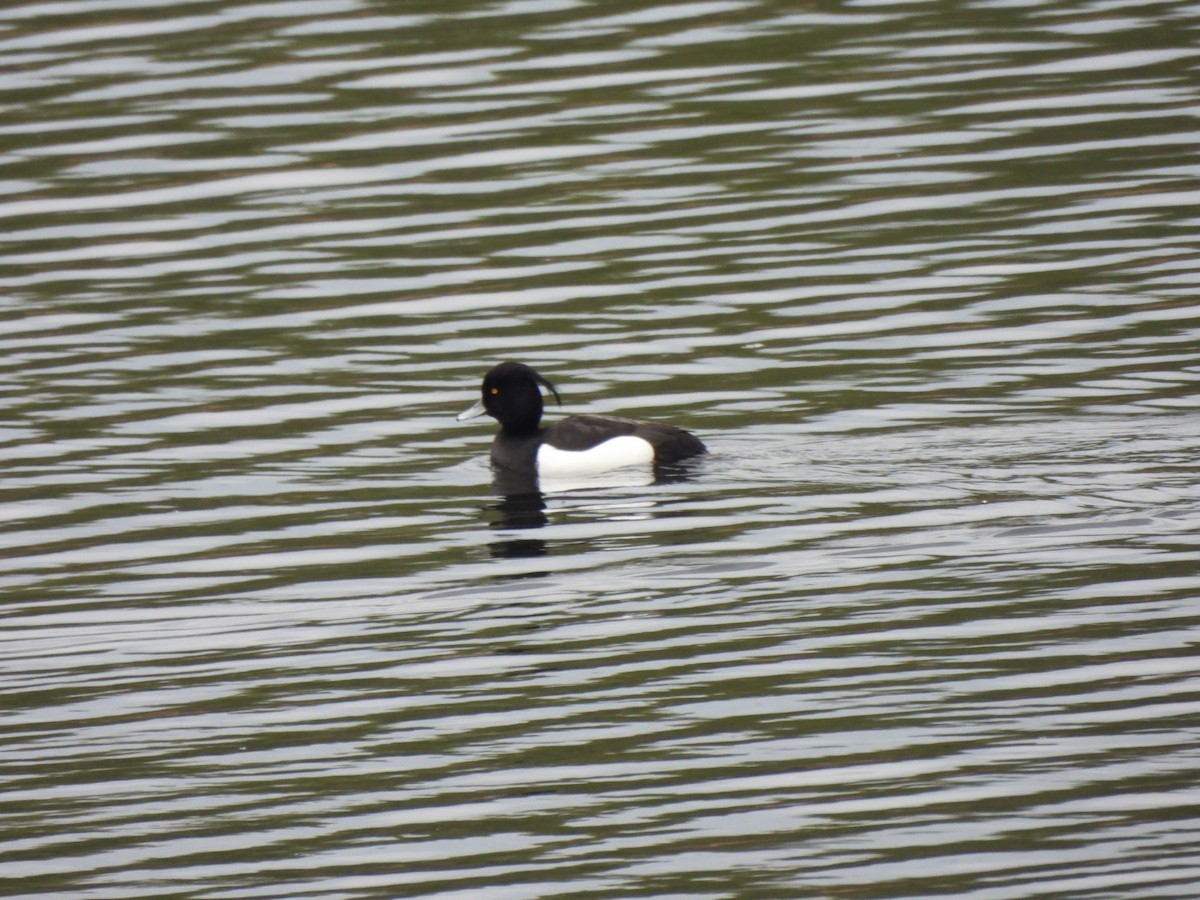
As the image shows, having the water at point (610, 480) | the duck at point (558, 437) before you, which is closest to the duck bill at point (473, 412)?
the duck at point (558, 437)

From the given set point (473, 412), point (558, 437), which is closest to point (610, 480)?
point (558, 437)

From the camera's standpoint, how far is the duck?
10.5 meters

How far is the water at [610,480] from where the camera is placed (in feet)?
20.6

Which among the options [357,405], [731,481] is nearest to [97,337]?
[357,405]

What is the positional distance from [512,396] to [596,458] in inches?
29.5

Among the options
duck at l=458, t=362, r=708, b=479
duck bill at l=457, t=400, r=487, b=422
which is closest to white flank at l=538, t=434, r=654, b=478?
duck at l=458, t=362, r=708, b=479

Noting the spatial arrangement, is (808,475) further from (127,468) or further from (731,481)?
(127,468)

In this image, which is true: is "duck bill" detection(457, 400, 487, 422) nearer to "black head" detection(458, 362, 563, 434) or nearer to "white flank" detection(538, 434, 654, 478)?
"black head" detection(458, 362, 563, 434)

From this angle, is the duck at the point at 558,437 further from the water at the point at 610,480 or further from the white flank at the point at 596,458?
the water at the point at 610,480

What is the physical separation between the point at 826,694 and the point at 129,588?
135 inches

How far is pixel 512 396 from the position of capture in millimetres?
11352

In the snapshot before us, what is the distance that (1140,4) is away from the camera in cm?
1766

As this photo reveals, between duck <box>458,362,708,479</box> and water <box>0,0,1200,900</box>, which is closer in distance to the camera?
water <box>0,0,1200,900</box>

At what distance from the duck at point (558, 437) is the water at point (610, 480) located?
0.17 metres
